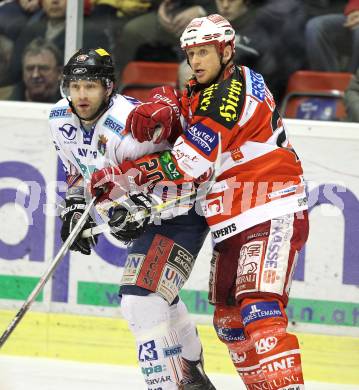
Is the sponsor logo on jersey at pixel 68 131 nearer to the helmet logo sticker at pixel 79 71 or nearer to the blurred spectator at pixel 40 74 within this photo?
the helmet logo sticker at pixel 79 71

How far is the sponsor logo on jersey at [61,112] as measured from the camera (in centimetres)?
395

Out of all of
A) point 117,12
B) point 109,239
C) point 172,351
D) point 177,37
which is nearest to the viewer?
point 172,351

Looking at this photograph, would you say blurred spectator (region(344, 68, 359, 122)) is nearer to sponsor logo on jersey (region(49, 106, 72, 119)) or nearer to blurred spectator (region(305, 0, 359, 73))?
blurred spectator (region(305, 0, 359, 73))

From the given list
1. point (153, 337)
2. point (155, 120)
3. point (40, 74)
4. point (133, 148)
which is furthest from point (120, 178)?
point (40, 74)

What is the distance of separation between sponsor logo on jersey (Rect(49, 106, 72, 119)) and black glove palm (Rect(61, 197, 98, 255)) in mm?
346

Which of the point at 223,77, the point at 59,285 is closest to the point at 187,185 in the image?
the point at 223,77

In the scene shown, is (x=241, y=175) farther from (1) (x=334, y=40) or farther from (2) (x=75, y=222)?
(1) (x=334, y=40)

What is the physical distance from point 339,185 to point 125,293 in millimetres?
1366

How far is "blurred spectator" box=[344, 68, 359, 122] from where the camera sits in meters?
5.02

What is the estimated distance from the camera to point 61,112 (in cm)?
397

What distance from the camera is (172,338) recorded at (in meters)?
3.85

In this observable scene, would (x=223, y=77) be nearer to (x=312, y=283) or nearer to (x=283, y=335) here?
(x=283, y=335)

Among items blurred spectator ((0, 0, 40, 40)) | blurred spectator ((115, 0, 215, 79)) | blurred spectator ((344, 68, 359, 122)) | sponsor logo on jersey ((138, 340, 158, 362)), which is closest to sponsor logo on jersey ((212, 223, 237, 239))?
sponsor logo on jersey ((138, 340, 158, 362))

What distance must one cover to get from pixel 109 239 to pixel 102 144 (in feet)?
3.74
